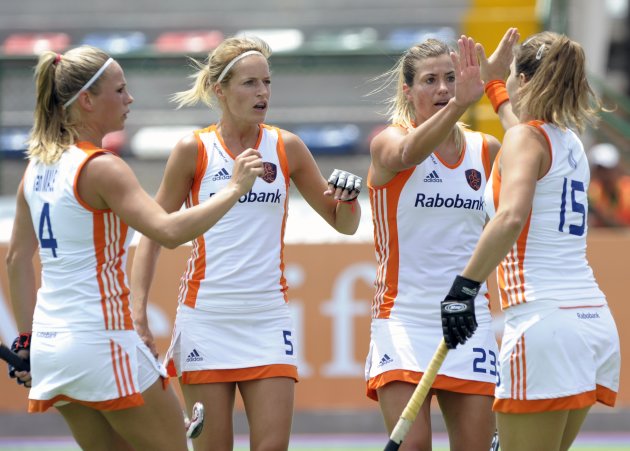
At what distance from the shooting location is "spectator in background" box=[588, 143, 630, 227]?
11430 mm

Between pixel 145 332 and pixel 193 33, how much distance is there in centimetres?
989

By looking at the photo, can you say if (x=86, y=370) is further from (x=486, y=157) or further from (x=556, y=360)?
(x=486, y=157)

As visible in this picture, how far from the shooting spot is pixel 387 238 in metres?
5.17

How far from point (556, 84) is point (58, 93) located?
195cm

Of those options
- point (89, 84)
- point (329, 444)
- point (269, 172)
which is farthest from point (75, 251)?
point (329, 444)

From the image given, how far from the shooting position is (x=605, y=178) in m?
11.5

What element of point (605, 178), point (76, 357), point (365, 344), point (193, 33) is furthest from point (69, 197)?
point (193, 33)

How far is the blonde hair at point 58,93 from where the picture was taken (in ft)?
14.9

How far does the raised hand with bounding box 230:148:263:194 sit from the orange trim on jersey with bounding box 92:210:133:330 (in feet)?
1.59

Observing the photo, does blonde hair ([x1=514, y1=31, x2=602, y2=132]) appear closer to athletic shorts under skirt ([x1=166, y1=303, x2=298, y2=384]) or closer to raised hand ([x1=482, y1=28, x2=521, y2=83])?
raised hand ([x1=482, y1=28, x2=521, y2=83])

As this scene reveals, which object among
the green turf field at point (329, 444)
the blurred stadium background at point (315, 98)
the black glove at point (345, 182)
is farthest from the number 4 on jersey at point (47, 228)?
the green turf field at point (329, 444)

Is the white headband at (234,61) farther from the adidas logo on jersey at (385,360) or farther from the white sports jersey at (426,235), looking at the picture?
the adidas logo on jersey at (385,360)

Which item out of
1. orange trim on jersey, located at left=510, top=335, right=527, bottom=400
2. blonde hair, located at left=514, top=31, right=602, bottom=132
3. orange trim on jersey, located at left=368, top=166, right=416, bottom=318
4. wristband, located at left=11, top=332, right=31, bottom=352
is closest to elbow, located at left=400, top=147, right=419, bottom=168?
orange trim on jersey, located at left=368, top=166, right=416, bottom=318

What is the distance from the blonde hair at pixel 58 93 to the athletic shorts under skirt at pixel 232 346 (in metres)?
1.09
